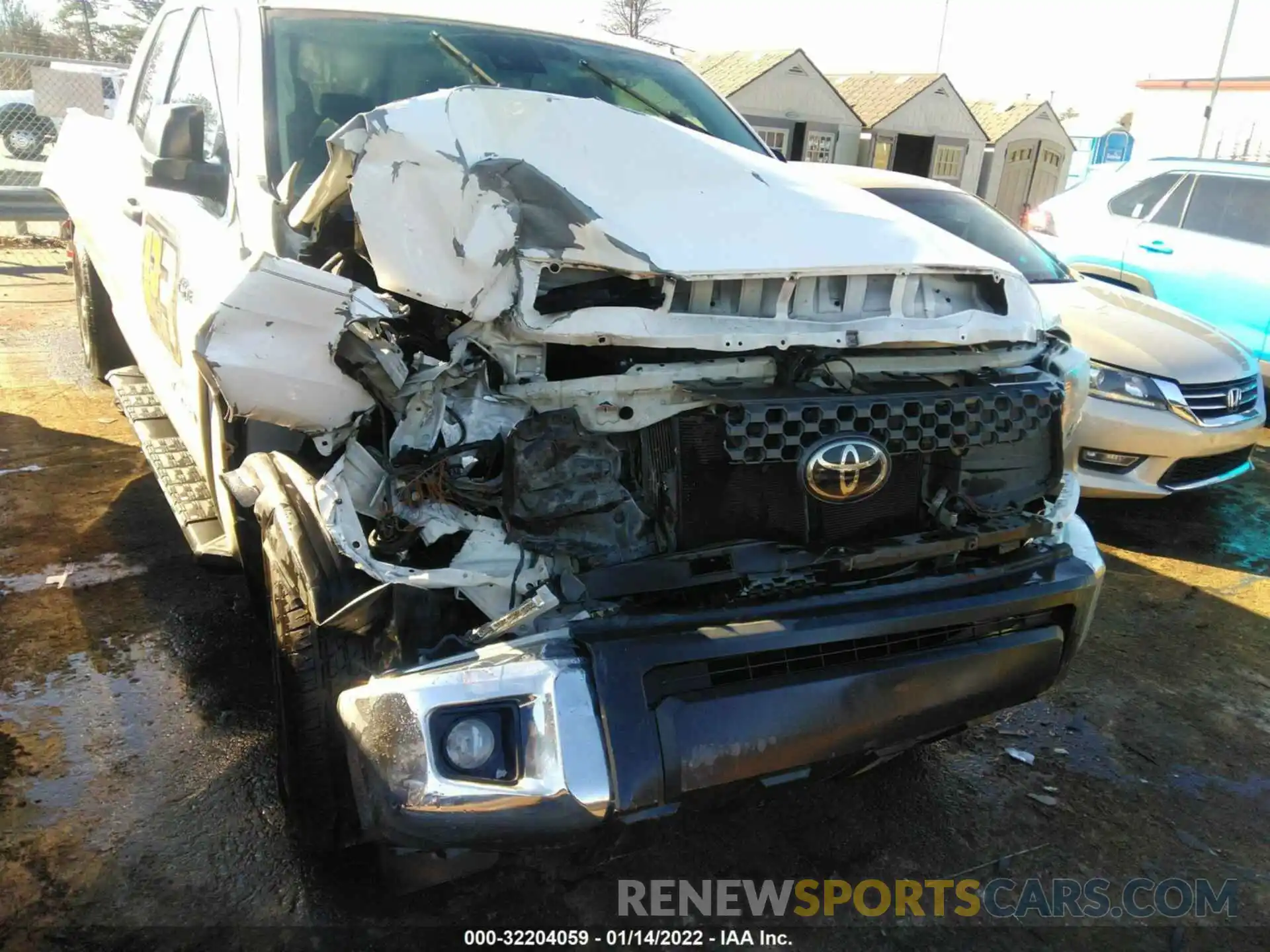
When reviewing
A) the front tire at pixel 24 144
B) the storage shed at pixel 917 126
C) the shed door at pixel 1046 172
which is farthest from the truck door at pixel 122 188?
the shed door at pixel 1046 172

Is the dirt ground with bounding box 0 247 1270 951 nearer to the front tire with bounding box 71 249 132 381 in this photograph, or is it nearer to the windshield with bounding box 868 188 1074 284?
the front tire with bounding box 71 249 132 381

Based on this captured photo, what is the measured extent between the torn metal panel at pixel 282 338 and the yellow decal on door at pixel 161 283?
1120 mm

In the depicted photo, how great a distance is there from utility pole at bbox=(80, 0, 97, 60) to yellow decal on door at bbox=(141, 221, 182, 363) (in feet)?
68.0

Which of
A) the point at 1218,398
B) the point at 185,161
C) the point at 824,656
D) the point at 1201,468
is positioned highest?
the point at 185,161

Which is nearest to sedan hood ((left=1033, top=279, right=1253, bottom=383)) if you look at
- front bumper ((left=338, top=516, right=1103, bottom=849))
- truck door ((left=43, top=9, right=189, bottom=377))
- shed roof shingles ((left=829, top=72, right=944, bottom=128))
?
front bumper ((left=338, top=516, right=1103, bottom=849))

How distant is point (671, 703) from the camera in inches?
71.7

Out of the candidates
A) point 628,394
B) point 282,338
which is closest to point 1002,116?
point 628,394

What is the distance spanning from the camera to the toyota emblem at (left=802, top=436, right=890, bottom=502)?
6.89 ft

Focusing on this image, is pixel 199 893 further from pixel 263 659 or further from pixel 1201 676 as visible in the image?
pixel 1201 676

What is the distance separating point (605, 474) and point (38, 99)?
10931 mm

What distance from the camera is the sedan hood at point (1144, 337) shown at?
4.81m

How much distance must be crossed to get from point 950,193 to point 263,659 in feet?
15.3

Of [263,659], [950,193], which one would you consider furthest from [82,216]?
[950,193]

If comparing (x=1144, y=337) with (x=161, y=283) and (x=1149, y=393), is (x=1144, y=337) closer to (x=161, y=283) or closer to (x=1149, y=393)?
(x=1149, y=393)
